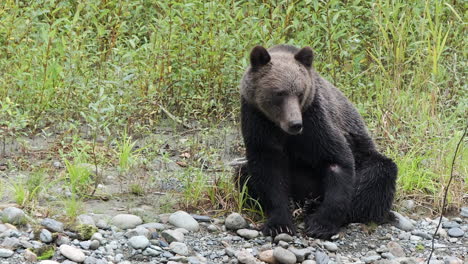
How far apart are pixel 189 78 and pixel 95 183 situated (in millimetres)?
2142

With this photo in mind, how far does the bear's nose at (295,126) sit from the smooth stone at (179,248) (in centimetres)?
105

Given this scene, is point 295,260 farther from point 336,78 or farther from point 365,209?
point 336,78

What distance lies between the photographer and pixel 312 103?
5711mm

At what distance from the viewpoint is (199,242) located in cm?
539

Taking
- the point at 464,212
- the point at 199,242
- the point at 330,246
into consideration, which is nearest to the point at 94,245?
the point at 199,242

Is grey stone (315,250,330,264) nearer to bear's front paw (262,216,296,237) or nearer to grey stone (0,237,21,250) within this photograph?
bear's front paw (262,216,296,237)

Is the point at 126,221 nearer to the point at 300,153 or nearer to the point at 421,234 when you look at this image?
the point at 300,153

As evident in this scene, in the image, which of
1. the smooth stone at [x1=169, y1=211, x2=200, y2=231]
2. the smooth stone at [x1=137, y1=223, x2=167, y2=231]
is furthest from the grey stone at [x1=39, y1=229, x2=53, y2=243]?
the smooth stone at [x1=169, y1=211, x2=200, y2=231]

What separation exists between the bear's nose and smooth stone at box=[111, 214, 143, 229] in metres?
1.22

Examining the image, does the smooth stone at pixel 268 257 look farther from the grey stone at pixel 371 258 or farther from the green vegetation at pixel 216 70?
the green vegetation at pixel 216 70

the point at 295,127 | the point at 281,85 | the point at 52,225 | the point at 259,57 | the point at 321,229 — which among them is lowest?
the point at 321,229

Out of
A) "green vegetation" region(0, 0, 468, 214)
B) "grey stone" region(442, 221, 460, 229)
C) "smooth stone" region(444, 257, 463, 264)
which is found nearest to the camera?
"smooth stone" region(444, 257, 463, 264)

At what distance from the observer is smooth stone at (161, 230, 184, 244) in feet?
17.4

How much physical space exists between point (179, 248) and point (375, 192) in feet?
5.47
